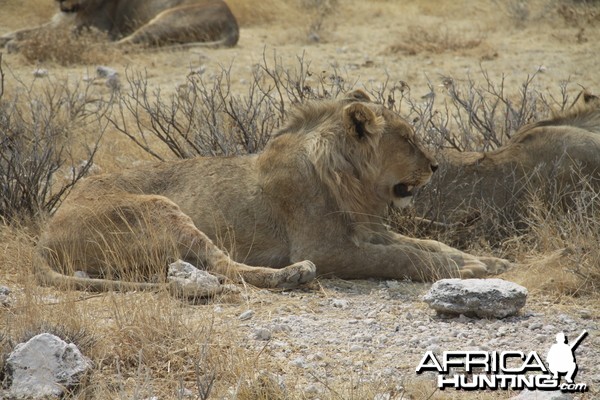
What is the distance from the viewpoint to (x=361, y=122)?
6941 millimetres

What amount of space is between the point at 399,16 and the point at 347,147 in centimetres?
1136

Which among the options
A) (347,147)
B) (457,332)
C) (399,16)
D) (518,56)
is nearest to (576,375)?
(457,332)

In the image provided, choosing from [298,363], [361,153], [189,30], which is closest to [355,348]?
[298,363]

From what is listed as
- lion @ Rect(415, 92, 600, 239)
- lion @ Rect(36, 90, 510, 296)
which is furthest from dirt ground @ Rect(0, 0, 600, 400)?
lion @ Rect(415, 92, 600, 239)

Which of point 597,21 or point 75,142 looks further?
point 597,21

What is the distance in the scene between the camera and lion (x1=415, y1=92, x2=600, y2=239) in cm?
754

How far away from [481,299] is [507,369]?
879 mm

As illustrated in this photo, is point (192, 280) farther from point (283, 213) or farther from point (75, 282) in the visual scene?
point (283, 213)

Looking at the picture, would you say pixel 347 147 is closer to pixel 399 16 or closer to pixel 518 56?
pixel 518 56

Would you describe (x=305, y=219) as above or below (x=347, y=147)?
below

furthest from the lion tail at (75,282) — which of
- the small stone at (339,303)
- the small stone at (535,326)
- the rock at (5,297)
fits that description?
the small stone at (535,326)

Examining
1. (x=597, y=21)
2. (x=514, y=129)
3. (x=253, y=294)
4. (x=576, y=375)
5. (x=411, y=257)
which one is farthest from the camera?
(x=597, y=21)

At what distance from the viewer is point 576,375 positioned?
480 centimetres

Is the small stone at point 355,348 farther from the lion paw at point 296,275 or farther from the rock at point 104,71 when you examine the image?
the rock at point 104,71
